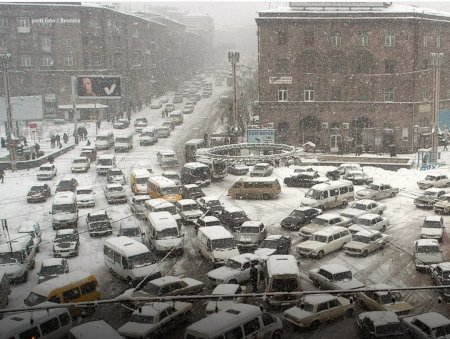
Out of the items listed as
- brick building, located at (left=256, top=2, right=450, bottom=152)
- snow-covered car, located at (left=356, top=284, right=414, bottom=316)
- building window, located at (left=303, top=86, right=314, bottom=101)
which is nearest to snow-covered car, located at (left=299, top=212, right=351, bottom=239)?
snow-covered car, located at (left=356, top=284, right=414, bottom=316)

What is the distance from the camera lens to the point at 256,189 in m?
37.8

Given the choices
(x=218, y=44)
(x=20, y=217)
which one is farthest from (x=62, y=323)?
(x=218, y=44)

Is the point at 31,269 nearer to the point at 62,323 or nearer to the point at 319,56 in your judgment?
the point at 62,323

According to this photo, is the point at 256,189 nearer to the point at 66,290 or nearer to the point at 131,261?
the point at 131,261

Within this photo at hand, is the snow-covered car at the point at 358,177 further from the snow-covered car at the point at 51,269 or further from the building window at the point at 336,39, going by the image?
the snow-covered car at the point at 51,269

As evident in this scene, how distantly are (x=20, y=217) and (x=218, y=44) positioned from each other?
171 meters

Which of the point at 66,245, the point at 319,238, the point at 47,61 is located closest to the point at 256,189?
the point at 319,238

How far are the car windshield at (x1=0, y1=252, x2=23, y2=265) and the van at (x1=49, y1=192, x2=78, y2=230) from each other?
6.58 meters

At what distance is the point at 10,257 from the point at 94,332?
32.0ft

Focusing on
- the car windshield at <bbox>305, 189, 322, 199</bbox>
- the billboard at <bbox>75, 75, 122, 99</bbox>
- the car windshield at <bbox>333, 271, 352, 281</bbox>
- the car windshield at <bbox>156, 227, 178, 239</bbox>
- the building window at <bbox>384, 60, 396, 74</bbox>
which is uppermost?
the building window at <bbox>384, 60, 396, 74</bbox>

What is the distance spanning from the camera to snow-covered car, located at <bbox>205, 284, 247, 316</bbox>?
65.4ft

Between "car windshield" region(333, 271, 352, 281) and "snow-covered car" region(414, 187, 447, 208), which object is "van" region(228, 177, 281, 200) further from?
"car windshield" region(333, 271, 352, 281)

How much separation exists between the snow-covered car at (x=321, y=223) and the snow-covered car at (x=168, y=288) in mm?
8698

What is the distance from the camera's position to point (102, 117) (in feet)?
262
